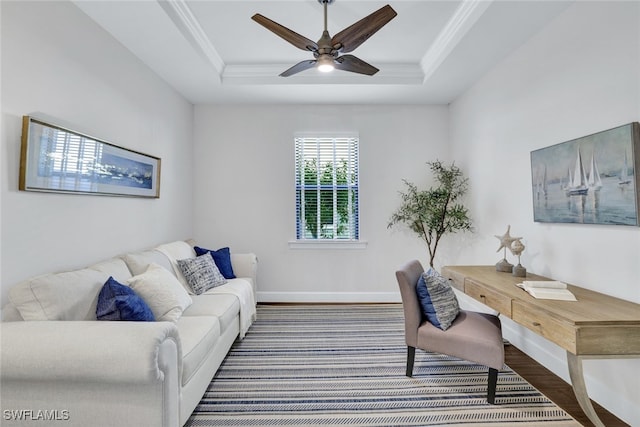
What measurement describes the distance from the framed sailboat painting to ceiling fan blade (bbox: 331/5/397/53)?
5.18 ft

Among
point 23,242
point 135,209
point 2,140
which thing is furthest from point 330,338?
point 2,140

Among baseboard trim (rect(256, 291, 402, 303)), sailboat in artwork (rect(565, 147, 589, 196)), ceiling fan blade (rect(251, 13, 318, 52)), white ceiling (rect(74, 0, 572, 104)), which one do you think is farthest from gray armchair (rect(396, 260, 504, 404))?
white ceiling (rect(74, 0, 572, 104))

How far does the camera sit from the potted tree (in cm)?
380

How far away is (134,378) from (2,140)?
1529 mm

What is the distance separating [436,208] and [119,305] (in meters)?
3.37

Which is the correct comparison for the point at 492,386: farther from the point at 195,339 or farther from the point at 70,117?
the point at 70,117

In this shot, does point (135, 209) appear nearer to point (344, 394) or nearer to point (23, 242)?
point (23, 242)

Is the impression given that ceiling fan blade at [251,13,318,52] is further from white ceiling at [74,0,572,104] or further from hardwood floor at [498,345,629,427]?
hardwood floor at [498,345,629,427]

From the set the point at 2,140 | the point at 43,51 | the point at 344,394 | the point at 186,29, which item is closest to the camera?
the point at 2,140

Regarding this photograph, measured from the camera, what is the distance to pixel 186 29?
2.67m

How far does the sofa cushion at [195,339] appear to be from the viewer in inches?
69.1

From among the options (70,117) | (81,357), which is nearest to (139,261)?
(70,117)

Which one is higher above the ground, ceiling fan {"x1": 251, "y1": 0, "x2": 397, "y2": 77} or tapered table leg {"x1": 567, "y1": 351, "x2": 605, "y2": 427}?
ceiling fan {"x1": 251, "y1": 0, "x2": 397, "y2": 77}

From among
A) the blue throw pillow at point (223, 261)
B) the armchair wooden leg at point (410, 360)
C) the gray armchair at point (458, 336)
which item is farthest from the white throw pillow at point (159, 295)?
the armchair wooden leg at point (410, 360)
